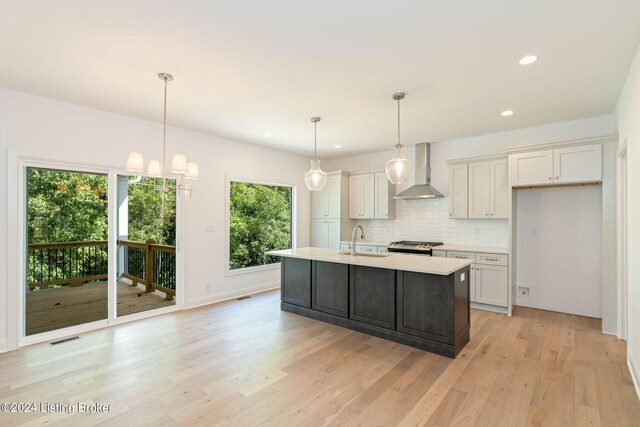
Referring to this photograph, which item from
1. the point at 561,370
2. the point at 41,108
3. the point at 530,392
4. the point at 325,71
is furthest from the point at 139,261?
the point at 561,370

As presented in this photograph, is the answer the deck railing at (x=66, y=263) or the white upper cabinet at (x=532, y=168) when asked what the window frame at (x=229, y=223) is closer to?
the deck railing at (x=66, y=263)

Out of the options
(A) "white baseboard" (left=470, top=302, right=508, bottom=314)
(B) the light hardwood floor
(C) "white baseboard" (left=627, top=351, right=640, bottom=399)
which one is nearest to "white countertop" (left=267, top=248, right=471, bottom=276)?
(B) the light hardwood floor

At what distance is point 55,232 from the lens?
3727mm

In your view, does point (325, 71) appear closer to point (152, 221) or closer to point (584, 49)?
point (584, 49)

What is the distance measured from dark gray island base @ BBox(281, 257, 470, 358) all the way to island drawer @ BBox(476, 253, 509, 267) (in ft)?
4.26

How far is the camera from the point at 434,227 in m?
5.72

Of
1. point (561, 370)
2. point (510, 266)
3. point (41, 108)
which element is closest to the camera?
point (561, 370)

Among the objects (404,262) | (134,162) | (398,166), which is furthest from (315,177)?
(134,162)

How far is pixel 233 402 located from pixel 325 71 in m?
2.86

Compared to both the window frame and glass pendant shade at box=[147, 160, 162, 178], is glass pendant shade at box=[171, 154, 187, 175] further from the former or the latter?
the window frame

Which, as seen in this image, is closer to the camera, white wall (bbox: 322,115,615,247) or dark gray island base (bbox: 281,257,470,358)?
dark gray island base (bbox: 281,257,470,358)

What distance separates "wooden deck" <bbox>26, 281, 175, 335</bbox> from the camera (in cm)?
362

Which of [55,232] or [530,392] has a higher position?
[55,232]

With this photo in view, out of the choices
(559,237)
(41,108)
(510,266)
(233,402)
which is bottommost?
(233,402)
